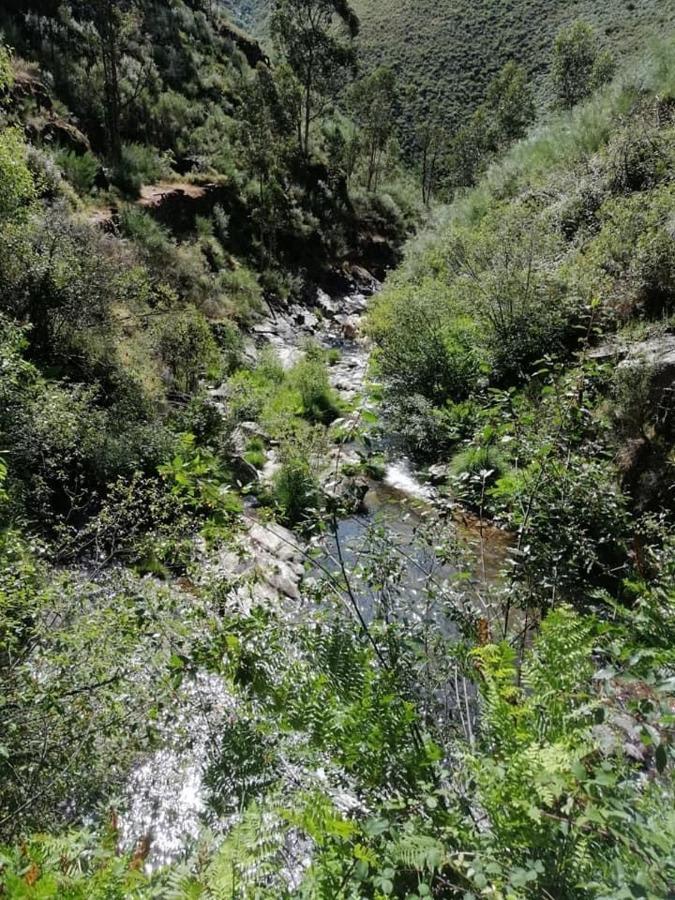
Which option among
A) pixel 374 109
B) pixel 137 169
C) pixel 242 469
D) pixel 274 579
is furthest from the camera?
pixel 374 109

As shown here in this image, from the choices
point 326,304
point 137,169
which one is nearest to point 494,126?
point 326,304

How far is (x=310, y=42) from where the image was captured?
28.4 m

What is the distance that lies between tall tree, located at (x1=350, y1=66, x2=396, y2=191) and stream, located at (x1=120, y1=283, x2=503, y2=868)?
29.3 metres

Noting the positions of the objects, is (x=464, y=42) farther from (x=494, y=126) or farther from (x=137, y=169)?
(x=137, y=169)

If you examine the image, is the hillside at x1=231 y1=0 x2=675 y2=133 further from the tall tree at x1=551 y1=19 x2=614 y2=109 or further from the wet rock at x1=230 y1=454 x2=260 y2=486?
the wet rock at x1=230 y1=454 x2=260 y2=486

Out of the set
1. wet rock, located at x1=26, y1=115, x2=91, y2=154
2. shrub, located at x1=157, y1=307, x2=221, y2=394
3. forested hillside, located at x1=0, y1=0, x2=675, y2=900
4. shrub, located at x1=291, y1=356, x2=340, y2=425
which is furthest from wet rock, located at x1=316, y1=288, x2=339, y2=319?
shrub, located at x1=157, y1=307, x2=221, y2=394

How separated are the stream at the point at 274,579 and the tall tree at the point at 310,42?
78.6 feet

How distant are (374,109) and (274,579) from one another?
39.4m

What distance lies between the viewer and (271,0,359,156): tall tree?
28.2 metres

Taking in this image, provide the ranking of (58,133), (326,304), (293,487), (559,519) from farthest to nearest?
(326,304)
(58,133)
(293,487)
(559,519)

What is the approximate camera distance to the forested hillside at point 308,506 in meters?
1.80

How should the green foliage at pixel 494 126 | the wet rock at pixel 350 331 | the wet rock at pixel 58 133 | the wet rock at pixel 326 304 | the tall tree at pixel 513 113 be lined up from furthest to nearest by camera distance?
the green foliage at pixel 494 126, the tall tree at pixel 513 113, the wet rock at pixel 326 304, the wet rock at pixel 350 331, the wet rock at pixel 58 133

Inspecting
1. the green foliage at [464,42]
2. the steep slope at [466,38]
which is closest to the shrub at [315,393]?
the green foliage at [464,42]

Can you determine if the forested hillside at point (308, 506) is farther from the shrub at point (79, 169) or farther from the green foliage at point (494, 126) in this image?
the green foliage at point (494, 126)
